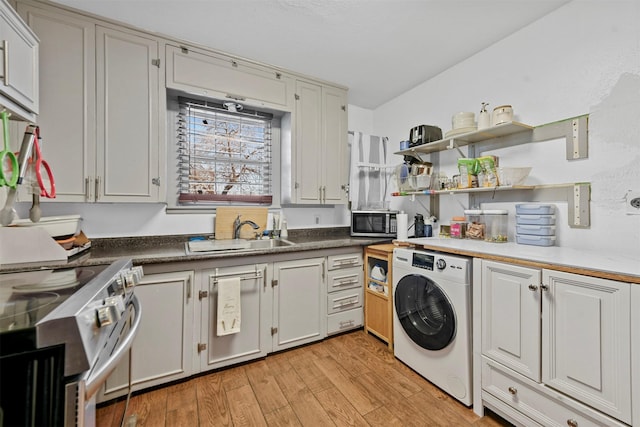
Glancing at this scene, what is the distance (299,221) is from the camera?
2811mm

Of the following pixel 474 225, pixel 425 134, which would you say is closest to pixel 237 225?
pixel 425 134

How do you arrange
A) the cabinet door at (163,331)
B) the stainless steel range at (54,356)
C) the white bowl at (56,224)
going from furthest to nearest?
the cabinet door at (163,331) → the white bowl at (56,224) → the stainless steel range at (54,356)

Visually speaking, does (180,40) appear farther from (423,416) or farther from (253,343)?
(423,416)

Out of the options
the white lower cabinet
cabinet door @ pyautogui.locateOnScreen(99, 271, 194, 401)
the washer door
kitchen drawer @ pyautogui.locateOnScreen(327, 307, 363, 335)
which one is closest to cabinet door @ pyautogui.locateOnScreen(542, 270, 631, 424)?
the white lower cabinet

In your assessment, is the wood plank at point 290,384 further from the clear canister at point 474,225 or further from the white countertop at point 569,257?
the clear canister at point 474,225

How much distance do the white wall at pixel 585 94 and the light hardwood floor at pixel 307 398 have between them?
140cm

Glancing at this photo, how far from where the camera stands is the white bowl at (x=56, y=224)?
4.58 feet

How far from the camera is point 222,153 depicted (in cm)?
244

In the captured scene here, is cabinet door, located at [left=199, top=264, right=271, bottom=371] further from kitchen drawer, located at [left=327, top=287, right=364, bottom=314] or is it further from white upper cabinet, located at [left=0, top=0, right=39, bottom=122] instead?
white upper cabinet, located at [left=0, top=0, right=39, bottom=122]

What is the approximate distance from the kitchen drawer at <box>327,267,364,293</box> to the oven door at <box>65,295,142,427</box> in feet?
5.21

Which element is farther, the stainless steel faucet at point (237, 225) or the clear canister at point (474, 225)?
the stainless steel faucet at point (237, 225)

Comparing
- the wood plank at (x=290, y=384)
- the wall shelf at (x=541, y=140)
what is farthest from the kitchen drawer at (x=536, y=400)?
the wood plank at (x=290, y=384)

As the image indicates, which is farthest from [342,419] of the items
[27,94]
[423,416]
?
[27,94]

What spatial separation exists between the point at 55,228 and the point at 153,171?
647mm
